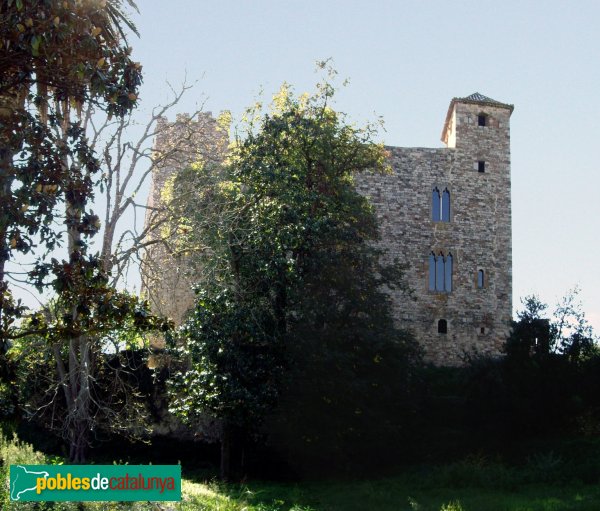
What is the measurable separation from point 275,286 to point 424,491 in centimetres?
646

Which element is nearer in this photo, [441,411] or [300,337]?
[300,337]

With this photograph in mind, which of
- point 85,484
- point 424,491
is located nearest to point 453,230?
point 424,491

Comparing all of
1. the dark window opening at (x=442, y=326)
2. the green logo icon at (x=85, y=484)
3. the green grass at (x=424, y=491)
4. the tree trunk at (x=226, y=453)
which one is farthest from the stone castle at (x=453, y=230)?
the green logo icon at (x=85, y=484)

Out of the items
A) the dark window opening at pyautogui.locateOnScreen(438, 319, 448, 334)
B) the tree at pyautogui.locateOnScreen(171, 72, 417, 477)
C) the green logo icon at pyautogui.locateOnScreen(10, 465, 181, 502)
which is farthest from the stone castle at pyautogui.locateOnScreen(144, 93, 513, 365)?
the green logo icon at pyautogui.locateOnScreen(10, 465, 181, 502)

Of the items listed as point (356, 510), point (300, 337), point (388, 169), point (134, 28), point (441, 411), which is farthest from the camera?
point (388, 169)

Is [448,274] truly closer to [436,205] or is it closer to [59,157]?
[436,205]

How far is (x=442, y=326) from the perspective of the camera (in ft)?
111

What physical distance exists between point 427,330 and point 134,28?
2127 cm

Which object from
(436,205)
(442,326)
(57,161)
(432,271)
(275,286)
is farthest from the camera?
(436,205)

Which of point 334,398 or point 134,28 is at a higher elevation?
point 134,28

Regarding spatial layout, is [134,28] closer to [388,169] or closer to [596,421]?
[388,169]

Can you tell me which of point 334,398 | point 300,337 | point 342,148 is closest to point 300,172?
point 342,148

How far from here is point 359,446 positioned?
2291 centimetres

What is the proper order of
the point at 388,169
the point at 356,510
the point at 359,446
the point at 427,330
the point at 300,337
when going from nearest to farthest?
the point at 356,510 → the point at 300,337 → the point at 359,446 → the point at 388,169 → the point at 427,330
